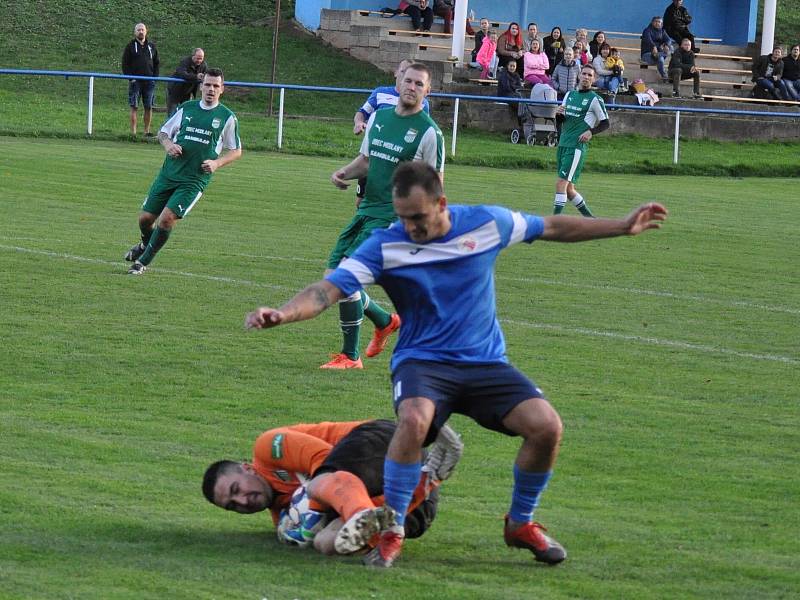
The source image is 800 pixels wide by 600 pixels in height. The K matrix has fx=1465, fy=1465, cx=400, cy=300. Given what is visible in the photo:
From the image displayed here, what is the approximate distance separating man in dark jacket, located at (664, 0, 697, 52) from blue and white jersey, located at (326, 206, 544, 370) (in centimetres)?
3384

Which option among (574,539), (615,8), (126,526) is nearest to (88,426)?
(126,526)

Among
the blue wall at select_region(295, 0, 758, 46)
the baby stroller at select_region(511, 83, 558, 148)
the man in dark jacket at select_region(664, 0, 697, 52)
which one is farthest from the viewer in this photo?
the blue wall at select_region(295, 0, 758, 46)

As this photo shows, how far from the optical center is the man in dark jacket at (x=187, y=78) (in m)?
29.4

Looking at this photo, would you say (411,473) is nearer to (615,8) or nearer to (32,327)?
(32,327)

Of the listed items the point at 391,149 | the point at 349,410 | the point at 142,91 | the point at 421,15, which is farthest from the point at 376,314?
the point at 421,15

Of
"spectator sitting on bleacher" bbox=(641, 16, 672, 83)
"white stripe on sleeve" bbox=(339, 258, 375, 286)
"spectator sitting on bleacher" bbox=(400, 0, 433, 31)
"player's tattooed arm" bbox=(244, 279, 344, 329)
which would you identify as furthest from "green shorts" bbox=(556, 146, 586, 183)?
"spectator sitting on bleacher" bbox=(400, 0, 433, 31)

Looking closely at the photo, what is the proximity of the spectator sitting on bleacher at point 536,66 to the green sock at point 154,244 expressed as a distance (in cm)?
2025

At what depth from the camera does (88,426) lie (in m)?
8.33

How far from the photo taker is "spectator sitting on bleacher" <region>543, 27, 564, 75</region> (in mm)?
34938

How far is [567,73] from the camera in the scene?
3291 cm

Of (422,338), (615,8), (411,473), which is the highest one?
(615,8)

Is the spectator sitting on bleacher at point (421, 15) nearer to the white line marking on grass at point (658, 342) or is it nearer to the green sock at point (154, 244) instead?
the green sock at point (154, 244)

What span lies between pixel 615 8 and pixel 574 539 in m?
39.2

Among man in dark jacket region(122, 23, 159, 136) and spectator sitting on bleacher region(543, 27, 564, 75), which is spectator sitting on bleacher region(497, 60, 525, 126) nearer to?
spectator sitting on bleacher region(543, 27, 564, 75)
